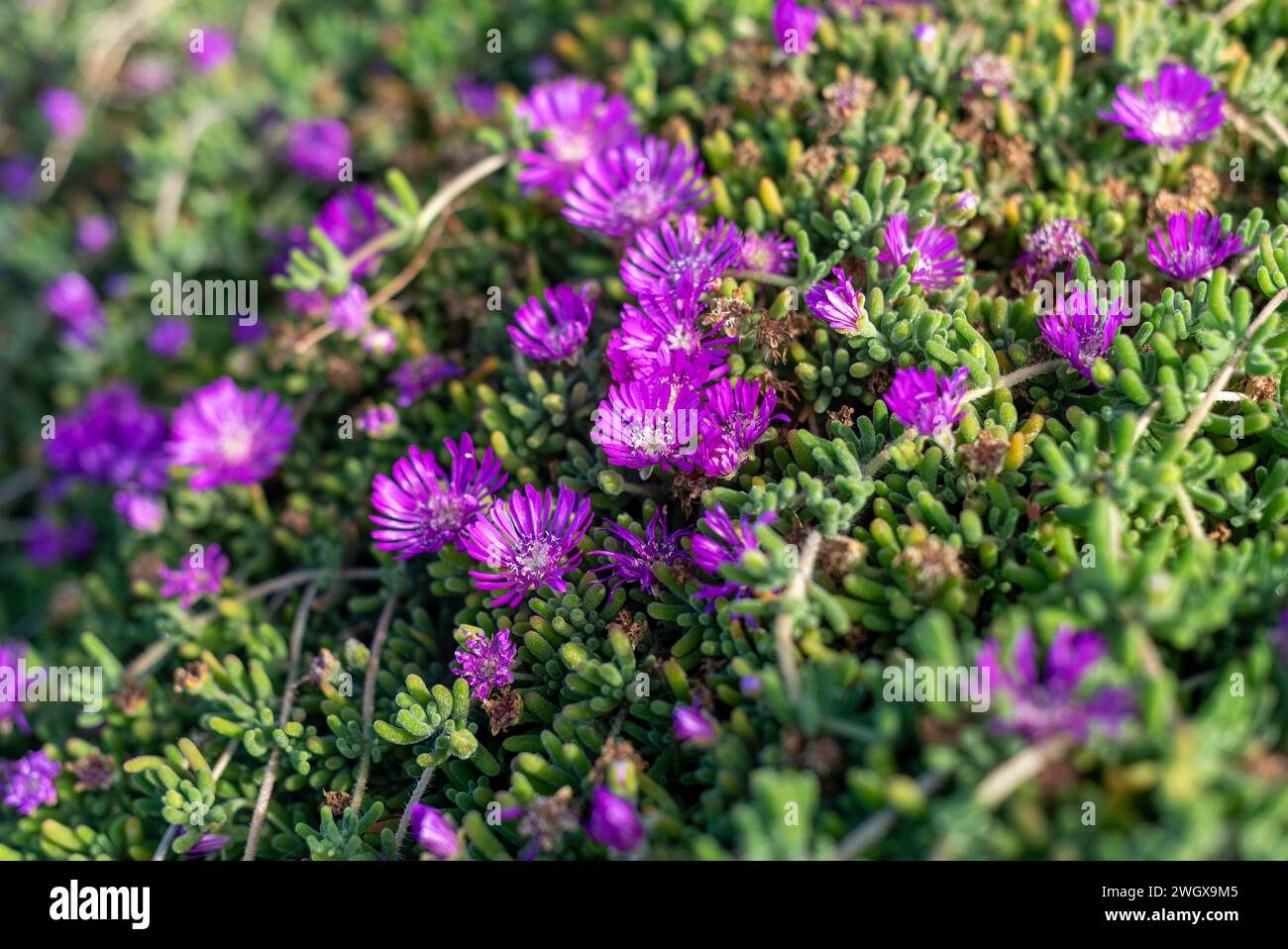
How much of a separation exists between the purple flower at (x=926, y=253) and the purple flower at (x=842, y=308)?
13cm

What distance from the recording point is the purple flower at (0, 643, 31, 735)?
7.55ft

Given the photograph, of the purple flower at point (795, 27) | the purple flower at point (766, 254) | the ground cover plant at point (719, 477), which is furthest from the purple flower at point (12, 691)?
the purple flower at point (795, 27)

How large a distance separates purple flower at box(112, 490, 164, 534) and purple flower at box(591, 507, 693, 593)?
1249 millimetres

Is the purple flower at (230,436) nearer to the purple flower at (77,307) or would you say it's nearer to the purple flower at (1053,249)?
the purple flower at (77,307)

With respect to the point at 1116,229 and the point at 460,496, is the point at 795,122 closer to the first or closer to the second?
the point at 1116,229

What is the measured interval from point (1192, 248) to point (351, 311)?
176 centimetres

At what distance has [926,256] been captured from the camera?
1.90 meters

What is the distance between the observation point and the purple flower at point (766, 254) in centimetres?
198

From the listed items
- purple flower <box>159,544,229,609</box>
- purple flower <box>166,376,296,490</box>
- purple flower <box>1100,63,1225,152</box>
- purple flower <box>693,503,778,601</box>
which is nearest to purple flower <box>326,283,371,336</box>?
purple flower <box>166,376,296,490</box>

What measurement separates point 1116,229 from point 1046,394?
43 cm

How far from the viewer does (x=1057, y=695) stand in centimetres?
123

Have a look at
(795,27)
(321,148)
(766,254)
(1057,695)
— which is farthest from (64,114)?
(1057,695)
